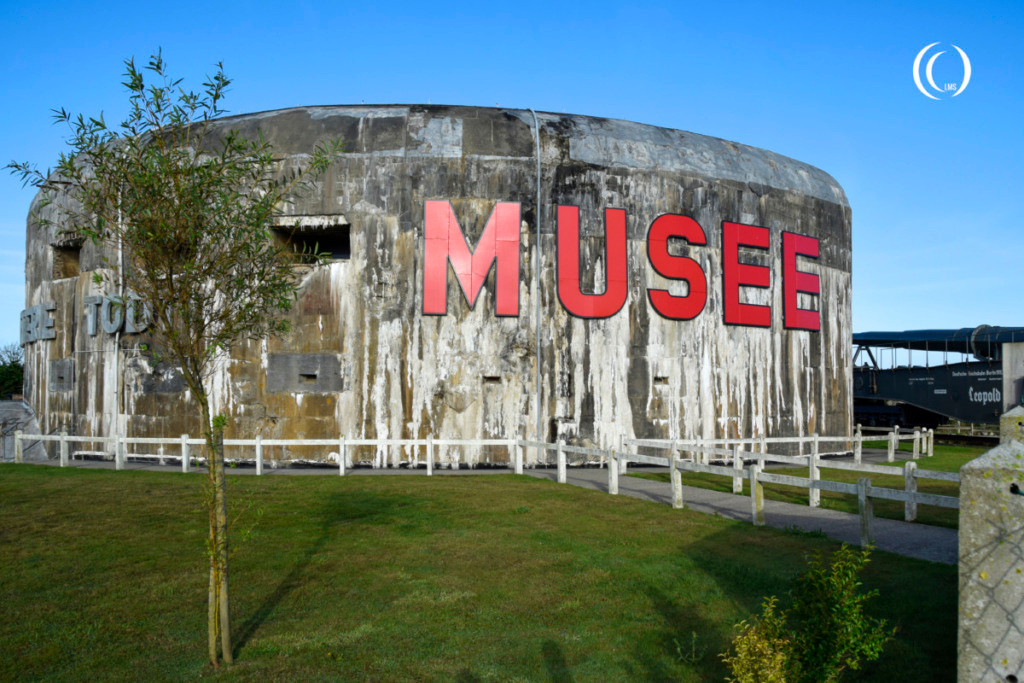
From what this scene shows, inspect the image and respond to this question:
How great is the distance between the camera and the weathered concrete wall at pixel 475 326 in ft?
68.2

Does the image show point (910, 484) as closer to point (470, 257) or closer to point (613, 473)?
point (613, 473)

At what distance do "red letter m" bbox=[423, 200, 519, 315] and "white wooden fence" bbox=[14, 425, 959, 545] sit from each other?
4.06m

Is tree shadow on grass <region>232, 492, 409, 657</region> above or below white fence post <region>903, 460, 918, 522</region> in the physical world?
below

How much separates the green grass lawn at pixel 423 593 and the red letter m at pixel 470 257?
8823 mm

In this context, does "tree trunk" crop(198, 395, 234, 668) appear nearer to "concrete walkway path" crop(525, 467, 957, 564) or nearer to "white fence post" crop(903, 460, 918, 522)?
"concrete walkway path" crop(525, 467, 957, 564)

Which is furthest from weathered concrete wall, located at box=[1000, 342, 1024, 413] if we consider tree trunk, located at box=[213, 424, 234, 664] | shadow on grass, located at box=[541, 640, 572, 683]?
tree trunk, located at box=[213, 424, 234, 664]

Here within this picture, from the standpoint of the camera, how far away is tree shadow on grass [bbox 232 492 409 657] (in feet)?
23.7

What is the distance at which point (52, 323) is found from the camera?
25484mm

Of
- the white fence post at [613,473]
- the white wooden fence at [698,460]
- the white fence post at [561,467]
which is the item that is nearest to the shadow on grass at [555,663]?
the white wooden fence at [698,460]

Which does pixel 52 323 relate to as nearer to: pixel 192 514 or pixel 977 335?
pixel 192 514

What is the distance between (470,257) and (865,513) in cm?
1354

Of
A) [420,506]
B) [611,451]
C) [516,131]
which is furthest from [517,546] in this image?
[516,131]

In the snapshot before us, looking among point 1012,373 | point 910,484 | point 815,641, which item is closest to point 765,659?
point 815,641

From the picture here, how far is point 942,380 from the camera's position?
33844 mm
